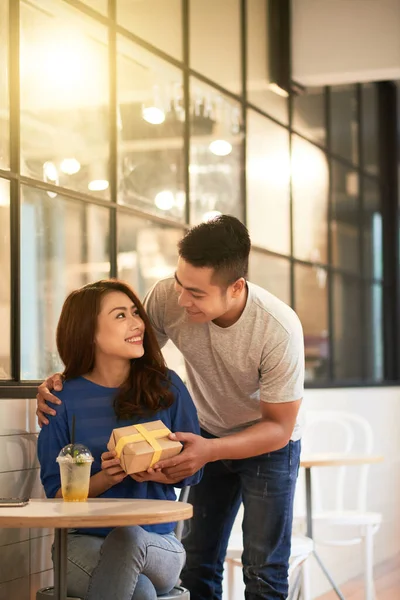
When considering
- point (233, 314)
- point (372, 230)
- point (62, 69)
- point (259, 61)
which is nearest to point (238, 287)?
point (233, 314)

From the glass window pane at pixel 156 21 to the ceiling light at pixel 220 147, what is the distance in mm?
524

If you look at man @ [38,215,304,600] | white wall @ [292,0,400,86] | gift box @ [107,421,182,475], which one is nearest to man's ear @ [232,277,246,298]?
man @ [38,215,304,600]

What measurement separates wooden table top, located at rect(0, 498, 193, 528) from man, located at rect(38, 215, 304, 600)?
0.35 metres

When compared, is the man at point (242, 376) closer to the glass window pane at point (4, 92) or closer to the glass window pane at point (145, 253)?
the glass window pane at point (4, 92)

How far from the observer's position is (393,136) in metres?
7.10

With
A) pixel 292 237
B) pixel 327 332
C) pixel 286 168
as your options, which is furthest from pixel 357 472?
pixel 286 168

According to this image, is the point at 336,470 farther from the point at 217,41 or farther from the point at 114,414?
the point at 114,414

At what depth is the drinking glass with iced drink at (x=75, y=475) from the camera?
2.18 meters

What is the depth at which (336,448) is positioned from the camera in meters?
5.38

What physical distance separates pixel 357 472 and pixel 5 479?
11.3 ft

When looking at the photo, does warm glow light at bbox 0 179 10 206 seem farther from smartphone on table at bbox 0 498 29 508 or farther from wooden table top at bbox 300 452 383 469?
wooden table top at bbox 300 452 383 469

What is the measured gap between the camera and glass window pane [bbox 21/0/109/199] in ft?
10.1

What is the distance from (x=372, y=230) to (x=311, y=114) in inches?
55.5

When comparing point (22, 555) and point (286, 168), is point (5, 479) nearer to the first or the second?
point (22, 555)
